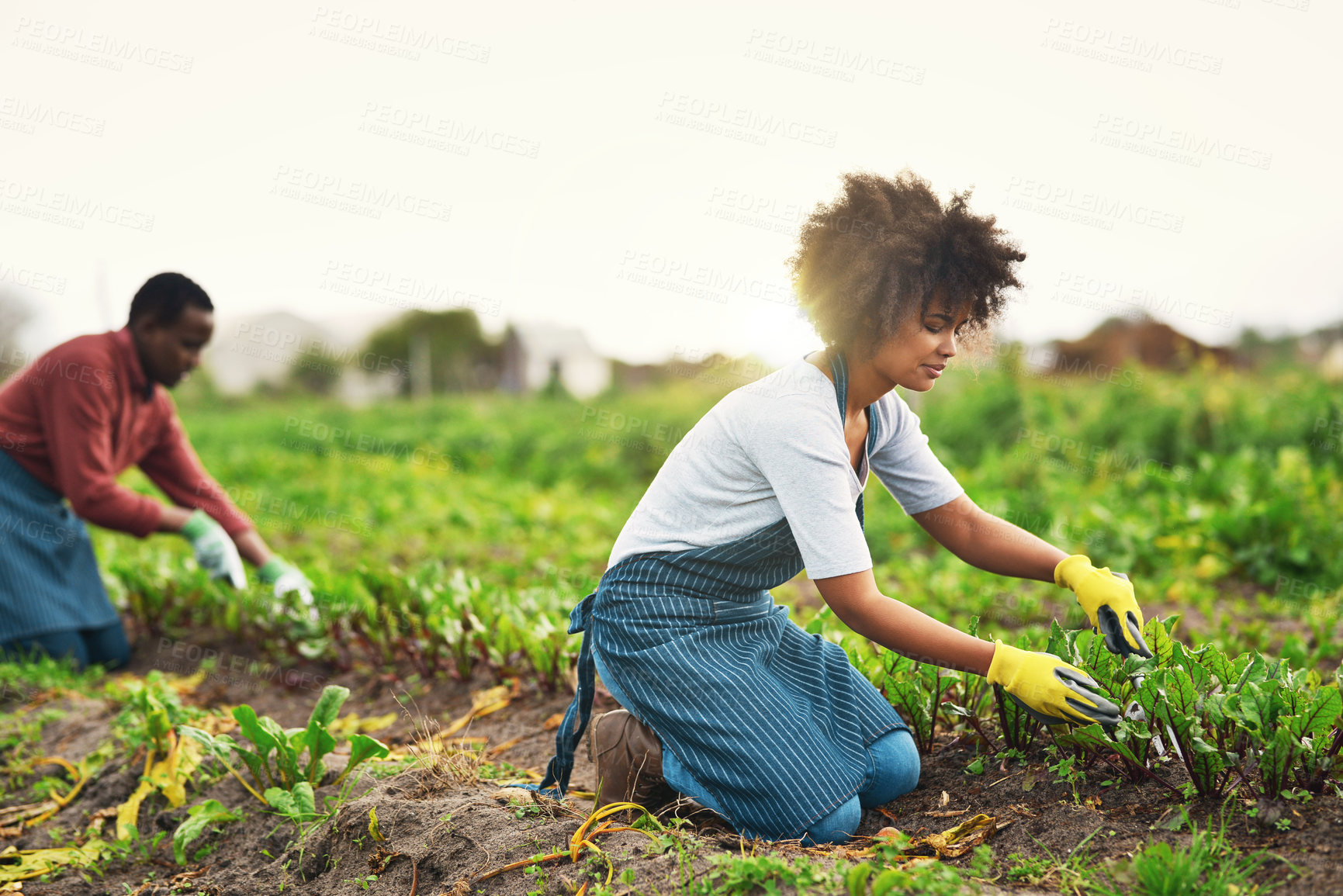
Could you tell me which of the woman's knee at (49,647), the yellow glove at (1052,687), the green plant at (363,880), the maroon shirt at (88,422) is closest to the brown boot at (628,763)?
the green plant at (363,880)

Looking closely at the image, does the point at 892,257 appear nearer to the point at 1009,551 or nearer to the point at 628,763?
the point at 1009,551

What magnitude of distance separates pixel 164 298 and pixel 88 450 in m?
0.69

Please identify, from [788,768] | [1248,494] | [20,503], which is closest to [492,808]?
[788,768]

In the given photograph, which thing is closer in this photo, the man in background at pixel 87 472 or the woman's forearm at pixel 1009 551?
the woman's forearm at pixel 1009 551

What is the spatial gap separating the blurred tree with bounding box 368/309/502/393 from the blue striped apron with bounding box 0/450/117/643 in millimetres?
24699

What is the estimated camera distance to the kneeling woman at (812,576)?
1.83 m

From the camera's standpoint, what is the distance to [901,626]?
A: 1.79 meters

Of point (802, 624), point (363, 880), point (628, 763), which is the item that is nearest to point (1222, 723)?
point (628, 763)

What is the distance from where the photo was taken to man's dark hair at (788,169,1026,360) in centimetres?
187

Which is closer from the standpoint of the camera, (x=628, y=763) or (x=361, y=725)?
(x=628, y=763)

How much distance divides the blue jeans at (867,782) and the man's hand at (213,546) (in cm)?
259

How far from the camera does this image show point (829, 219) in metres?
1.97

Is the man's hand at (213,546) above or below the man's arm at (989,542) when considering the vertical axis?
below

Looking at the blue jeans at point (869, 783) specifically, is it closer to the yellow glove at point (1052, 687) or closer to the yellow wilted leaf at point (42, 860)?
the yellow glove at point (1052, 687)
